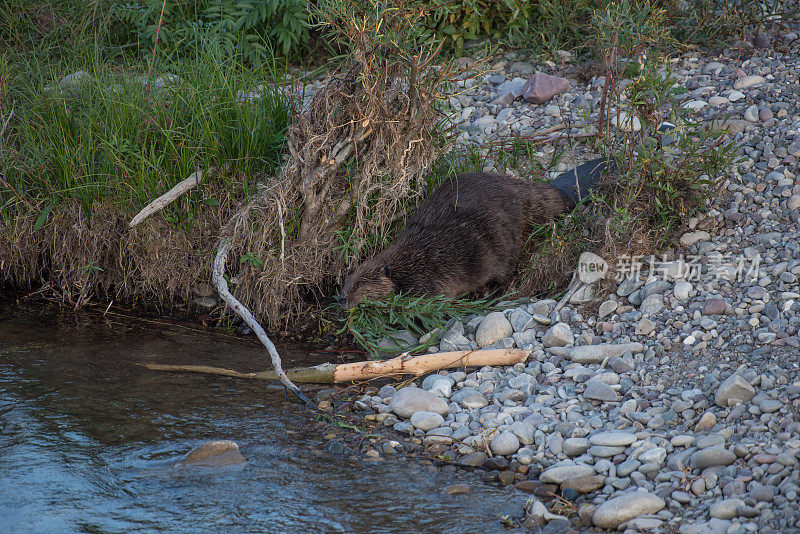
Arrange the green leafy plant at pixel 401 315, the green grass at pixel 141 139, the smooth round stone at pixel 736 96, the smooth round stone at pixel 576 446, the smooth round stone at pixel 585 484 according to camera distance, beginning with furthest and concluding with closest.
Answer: the smooth round stone at pixel 736 96, the green grass at pixel 141 139, the green leafy plant at pixel 401 315, the smooth round stone at pixel 576 446, the smooth round stone at pixel 585 484

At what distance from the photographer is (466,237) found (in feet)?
16.5

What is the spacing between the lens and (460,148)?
5.81m

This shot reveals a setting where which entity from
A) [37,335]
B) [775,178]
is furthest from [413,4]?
[37,335]

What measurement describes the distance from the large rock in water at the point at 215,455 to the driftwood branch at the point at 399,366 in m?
0.80

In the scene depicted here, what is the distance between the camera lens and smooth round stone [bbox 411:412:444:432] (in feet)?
12.5

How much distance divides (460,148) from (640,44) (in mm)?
1571

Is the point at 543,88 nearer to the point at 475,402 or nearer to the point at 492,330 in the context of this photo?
the point at 492,330

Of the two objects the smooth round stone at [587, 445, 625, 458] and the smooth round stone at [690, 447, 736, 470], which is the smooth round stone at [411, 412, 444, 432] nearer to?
the smooth round stone at [587, 445, 625, 458]

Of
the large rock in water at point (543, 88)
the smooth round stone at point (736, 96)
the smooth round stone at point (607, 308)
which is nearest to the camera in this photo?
the smooth round stone at point (607, 308)

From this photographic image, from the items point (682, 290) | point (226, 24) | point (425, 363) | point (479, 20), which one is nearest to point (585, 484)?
point (425, 363)

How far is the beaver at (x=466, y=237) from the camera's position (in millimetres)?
4996

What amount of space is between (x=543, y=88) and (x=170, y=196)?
10.6ft

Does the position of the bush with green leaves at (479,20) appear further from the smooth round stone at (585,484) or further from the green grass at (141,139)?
the smooth round stone at (585,484)

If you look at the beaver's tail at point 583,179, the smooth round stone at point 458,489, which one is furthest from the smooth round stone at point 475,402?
the beaver's tail at point 583,179
